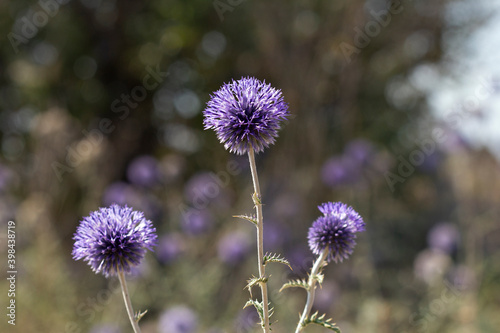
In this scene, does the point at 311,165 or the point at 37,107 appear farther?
the point at 37,107

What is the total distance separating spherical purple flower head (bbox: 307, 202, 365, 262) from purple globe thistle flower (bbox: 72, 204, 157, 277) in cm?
52

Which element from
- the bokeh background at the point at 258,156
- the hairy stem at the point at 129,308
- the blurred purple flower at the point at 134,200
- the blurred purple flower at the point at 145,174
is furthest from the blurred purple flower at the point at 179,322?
the hairy stem at the point at 129,308

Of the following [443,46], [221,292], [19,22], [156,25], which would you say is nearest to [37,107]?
[19,22]

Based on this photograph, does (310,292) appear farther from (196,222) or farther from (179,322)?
(196,222)

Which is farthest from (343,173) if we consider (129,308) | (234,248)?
(129,308)

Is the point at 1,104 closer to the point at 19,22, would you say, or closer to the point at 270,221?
the point at 19,22

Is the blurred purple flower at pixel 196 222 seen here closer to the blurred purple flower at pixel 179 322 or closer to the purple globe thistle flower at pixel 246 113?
the blurred purple flower at pixel 179 322

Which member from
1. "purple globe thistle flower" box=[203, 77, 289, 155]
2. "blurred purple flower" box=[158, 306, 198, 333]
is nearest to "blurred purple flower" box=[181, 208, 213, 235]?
"blurred purple flower" box=[158, 306, 198, 333]

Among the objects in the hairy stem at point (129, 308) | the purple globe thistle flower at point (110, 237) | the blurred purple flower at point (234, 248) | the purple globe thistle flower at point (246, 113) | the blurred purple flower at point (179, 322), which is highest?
the blurred purple flower at point (234, 248)

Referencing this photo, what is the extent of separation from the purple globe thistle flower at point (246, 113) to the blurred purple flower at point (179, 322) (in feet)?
8.78

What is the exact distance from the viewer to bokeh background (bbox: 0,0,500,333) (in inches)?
179

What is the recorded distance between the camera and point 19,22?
6949 millimetres

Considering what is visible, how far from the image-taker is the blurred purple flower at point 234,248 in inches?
184

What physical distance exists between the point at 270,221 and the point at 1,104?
4605 millimetres
